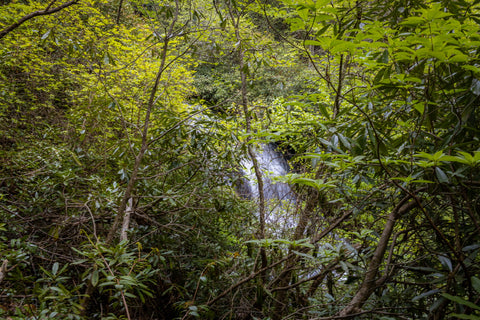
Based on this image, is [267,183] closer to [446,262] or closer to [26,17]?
[446,262]

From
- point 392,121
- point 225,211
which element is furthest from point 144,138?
point 392,121

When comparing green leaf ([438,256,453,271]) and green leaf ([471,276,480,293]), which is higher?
green leaf ([438,256,453,271])

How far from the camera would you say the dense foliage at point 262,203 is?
1367mm

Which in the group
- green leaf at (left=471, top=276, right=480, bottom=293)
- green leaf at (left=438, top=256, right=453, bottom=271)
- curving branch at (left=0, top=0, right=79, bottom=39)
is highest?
curving branch at (left=0, top=0, right=79, bottom=39)

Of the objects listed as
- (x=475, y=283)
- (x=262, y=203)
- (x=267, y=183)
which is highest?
(x=267, y=183)

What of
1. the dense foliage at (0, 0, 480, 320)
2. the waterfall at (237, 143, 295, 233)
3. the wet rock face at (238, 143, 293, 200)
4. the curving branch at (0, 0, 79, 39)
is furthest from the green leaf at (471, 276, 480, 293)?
the curving branch at (0, 0, 79, 39)

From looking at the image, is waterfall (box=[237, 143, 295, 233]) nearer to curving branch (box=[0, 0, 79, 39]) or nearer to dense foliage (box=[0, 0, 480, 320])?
dense foliage (box=[0, 0, 480, 320])

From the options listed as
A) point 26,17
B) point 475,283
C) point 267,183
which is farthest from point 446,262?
point 267,183

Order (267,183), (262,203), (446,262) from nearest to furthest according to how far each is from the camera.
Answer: (446,262), (262,203), (267,183)

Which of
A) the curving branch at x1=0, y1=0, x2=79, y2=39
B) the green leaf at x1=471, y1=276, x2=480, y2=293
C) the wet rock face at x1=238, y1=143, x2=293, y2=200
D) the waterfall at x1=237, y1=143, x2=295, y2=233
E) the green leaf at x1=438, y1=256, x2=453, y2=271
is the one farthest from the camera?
the wet rock face at x1=238, y1=143, x2=293, y2=200

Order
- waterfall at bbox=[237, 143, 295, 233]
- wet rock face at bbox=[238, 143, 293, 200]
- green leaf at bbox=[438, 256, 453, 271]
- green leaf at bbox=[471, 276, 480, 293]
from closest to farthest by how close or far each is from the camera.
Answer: green leaf at bbox=[471, 276, 480, 293] → green leaf at bbox=[438, 256, 453, 271] → waterfall at bbox=[237, 143, 295, 233] → wet rock face at bbox=[238, 143, 293, 200]

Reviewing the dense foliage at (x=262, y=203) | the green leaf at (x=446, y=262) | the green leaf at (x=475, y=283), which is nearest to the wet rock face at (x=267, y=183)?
the dense foliage at (x=262, y=203)

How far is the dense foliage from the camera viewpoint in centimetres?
137

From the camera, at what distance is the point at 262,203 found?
9.59 ft
